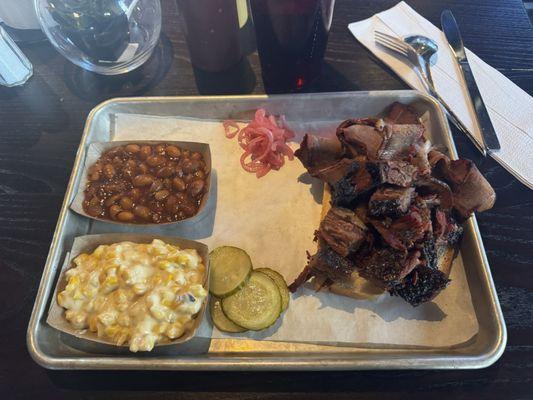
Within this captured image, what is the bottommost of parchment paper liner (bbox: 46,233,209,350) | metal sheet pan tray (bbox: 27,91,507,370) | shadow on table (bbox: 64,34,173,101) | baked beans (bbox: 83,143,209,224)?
metal sheet pan tray (bbox: 27,91,507,370)

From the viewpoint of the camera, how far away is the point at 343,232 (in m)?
2.02

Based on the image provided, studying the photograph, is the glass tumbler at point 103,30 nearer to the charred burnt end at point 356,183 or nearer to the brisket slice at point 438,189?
the charred burnt end at point 356,183

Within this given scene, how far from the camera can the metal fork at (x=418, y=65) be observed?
2.87m

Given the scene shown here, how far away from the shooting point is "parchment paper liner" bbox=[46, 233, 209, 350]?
194 cm

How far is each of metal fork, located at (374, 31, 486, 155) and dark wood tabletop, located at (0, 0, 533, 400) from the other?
0.26ft

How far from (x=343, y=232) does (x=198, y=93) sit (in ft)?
6.04

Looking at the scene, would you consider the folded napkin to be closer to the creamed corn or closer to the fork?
the fork

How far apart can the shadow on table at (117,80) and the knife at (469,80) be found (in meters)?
2.45

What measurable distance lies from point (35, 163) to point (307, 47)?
2.15 m

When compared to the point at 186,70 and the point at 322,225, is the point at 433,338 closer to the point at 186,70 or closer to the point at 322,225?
the point at 322,225

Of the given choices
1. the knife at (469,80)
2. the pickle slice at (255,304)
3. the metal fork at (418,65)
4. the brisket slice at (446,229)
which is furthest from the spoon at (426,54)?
the pickle slice at (255,304)

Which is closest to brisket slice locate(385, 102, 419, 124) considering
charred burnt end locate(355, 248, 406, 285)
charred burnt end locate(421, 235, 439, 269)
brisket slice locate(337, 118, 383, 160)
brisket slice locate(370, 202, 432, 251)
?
brisket slice locate(337, 118, 383, 160)

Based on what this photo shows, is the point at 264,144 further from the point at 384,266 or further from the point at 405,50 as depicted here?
the point at 405,50

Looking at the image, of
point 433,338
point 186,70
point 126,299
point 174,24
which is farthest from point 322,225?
point 174,24
